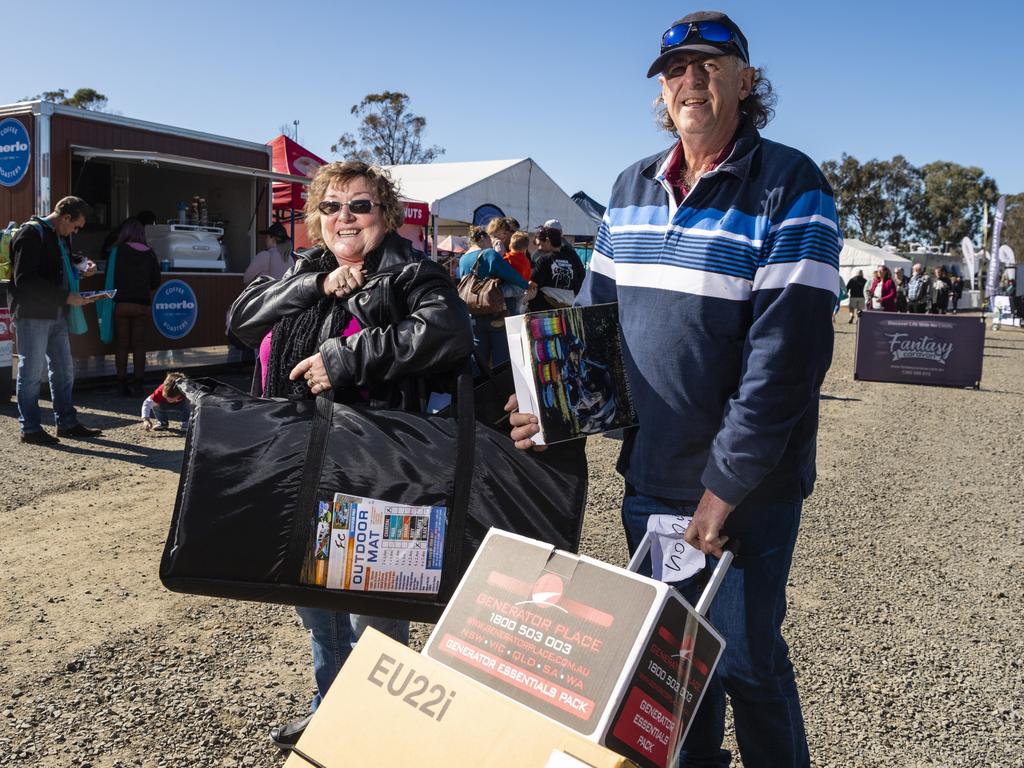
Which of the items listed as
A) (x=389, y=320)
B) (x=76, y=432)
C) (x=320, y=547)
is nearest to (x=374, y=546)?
(x=320, y=547)

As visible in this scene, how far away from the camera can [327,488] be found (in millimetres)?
2012

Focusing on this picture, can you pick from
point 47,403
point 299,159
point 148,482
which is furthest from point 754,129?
point 299,159

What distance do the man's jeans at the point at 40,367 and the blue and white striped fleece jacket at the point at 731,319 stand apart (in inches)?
236

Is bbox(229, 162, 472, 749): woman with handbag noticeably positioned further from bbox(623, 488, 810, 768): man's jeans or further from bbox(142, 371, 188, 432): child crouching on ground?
bbox(142, 371, 188, 432): child crouching on ground

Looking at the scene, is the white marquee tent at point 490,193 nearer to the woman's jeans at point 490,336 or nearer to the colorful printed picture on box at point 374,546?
the woman's jeans at point 490,336

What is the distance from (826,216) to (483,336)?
20.9 feet

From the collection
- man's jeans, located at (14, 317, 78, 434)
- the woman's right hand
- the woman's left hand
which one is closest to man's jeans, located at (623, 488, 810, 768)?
the woman's left hand

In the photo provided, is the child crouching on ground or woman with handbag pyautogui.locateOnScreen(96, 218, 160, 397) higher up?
woman with handbag pyautogui.locateOnScreen(96, 218, 160, 397)

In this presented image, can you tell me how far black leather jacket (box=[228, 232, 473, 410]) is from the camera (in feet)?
7.22

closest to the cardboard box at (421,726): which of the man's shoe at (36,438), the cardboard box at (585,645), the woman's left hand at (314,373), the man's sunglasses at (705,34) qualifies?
the cardboard box at (585,645)

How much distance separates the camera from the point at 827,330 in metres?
1.77

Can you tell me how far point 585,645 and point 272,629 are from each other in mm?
2529

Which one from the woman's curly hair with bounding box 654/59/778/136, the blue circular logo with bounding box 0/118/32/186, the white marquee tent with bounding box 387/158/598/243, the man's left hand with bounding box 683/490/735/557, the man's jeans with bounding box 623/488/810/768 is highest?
the white marquee tent with bounding box 387/158/598/243

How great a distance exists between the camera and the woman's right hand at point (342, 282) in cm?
232
